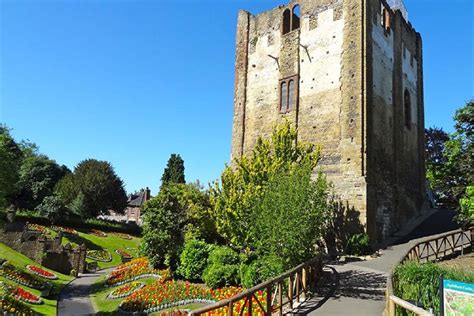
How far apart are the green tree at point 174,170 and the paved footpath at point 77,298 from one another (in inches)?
821

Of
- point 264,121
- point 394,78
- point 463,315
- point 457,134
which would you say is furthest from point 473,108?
point 463,315

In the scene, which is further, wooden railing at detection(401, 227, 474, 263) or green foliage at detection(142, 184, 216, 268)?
green foliage at detection(142, 184, 216, 268)

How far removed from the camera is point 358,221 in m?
22.4

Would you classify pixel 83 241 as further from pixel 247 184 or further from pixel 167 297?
pixel 247 184

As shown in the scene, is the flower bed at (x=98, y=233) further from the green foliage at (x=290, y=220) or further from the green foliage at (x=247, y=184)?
the green foliage at (x=290, y=220)

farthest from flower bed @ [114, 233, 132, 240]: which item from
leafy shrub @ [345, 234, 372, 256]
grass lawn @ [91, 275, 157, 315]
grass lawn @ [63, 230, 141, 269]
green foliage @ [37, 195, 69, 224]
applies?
leafy shrub @ [345, 234, 372, 256]

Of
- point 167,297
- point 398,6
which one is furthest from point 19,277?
point 398,6

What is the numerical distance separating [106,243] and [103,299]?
20336mm

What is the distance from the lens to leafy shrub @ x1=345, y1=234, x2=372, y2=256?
821 inches

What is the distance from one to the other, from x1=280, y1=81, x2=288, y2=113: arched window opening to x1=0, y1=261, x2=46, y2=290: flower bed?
1957 centimetres

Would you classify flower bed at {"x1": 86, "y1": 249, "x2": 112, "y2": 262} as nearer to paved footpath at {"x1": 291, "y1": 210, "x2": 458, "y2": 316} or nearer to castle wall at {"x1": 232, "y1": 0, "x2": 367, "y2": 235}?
castle wall at {"x1": 232, "y1": 0, "x2": 367, "y2": 235}

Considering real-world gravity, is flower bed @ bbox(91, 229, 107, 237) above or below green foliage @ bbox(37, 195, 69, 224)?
below

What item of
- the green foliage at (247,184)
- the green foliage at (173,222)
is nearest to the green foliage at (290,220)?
the green foliage at (247,184)

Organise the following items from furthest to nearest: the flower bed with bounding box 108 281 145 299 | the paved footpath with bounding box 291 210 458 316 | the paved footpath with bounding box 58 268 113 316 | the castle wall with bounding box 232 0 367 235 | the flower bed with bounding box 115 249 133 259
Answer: the flower bed with bounding box 115 249 133 259 < the castle wall with bounding box 232 0 367 235 < the flower bed with bounding box 108 281 145 299 < the paved footpath with bounding box 58 268 113 316 < the paved footpath with bounding box 291 210 458 316
